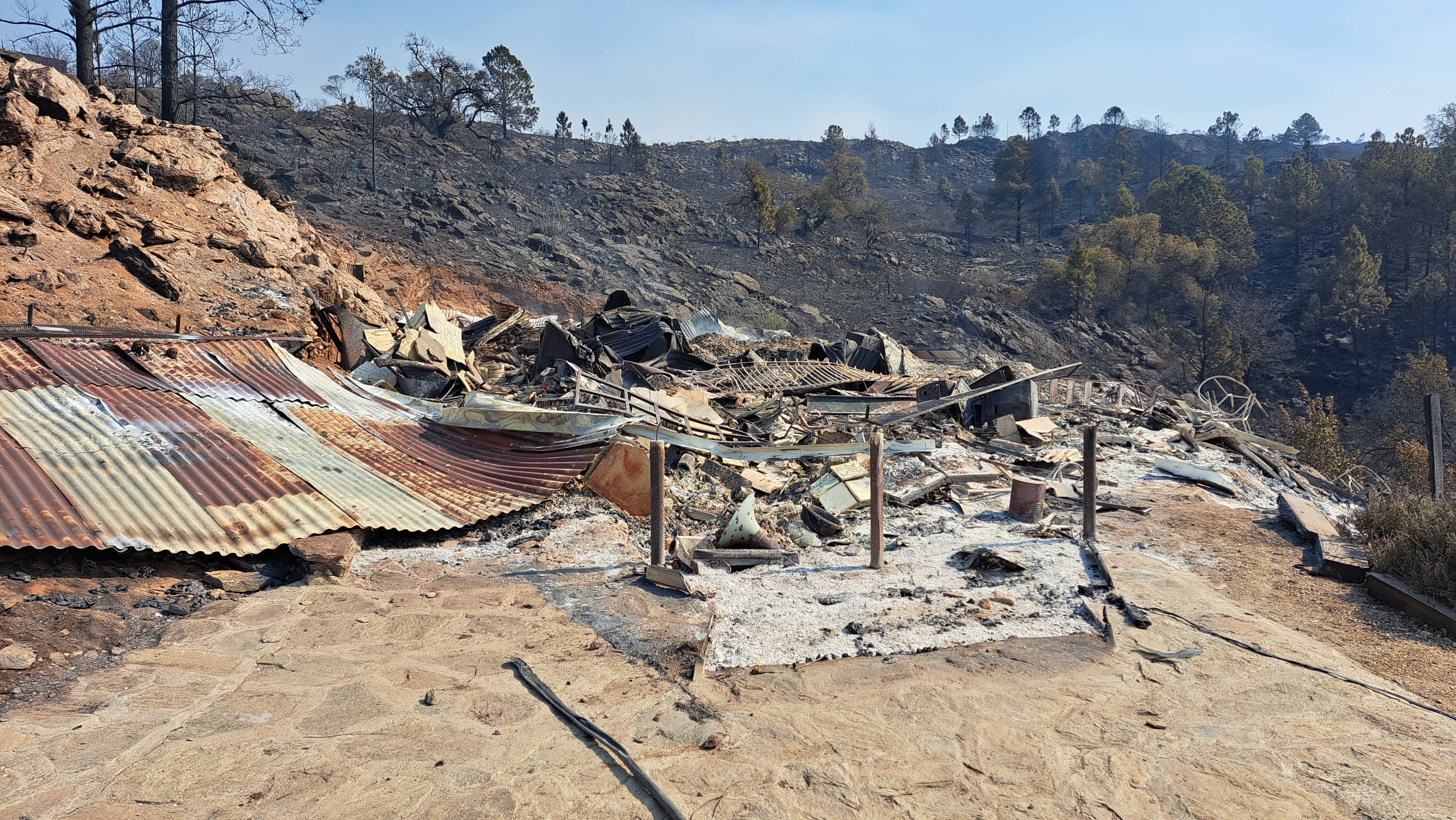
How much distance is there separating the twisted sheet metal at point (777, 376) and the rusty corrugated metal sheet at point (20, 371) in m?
8.16

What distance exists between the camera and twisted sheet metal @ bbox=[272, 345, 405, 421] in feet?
26.2

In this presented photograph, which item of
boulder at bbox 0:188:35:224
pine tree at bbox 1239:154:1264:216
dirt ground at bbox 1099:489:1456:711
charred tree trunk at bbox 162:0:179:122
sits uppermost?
pine tree at bbox 1239:154:1264:216

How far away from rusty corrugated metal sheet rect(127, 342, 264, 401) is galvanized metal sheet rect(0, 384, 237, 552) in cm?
88

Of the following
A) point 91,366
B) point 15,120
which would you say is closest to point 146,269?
point 15,120

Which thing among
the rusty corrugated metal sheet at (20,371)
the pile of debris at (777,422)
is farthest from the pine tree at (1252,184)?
the rusty corrugated metal sheet at (20,371)

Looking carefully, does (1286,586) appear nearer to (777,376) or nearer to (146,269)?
(777,376)

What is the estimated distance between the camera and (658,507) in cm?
579

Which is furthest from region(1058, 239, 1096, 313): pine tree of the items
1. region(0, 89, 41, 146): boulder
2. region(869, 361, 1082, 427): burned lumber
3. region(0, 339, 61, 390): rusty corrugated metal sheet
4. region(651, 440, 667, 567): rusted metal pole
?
region(0, 339, 61, 390): rusty corrugated metal sheet

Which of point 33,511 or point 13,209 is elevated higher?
point 13,209

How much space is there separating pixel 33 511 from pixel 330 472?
199 cm

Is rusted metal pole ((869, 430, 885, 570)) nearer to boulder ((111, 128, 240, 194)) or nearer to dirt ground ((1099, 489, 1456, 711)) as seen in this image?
dirt ground ((1099, 489, 1456, 711))

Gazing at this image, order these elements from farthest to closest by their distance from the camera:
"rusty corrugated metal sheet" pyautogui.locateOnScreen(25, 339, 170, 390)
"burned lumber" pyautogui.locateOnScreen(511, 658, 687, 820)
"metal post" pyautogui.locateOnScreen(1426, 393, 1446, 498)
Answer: "metal post" pyautogui.locateOnScreen(1426, 393, 1446, 498) → "rusty corrugated metal sheet" pyautogui.locateOnScreen(25, 339, 170, 390) → "burned lumber" pyautogui.locateOnScreen(511, 658, 687, 820)

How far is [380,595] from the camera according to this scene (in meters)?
5.16

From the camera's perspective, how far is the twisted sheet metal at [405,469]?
6.73 m
